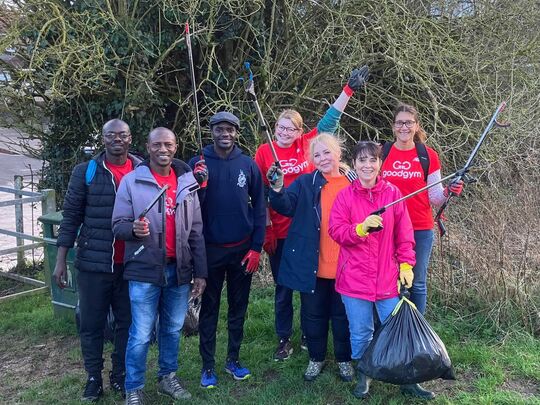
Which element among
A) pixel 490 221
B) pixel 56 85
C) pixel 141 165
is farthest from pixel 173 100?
pixel 490 221

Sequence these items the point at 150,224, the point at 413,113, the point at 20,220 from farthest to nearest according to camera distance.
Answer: the point at 20,220 → the point at 413,113 → the point at 150,224

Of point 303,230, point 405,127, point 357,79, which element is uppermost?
point 357,79

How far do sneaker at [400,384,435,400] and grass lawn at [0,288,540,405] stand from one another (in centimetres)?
4

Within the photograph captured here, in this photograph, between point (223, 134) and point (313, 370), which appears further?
point (313, 370)

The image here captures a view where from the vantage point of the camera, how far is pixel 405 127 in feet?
12.3

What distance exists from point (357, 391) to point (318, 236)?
99 cm

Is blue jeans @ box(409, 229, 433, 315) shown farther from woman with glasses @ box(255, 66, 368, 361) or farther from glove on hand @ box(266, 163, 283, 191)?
glove on hand @ box(266, 163, 283, 191)

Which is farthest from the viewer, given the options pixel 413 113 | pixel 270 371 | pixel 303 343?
pixel 303 343

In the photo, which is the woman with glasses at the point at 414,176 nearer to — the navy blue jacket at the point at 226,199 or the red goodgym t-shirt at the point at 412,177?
the red goodgym t-shirt at the point at 412,177

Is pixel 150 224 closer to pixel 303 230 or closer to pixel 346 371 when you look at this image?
pixel 303 230

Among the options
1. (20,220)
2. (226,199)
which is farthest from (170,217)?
Answer: (20,220)

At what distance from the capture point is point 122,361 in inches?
147

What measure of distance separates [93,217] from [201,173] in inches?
28.9

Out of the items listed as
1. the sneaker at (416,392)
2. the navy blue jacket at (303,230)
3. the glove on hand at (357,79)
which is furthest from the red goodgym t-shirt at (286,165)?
the sneaker at (416,392)
